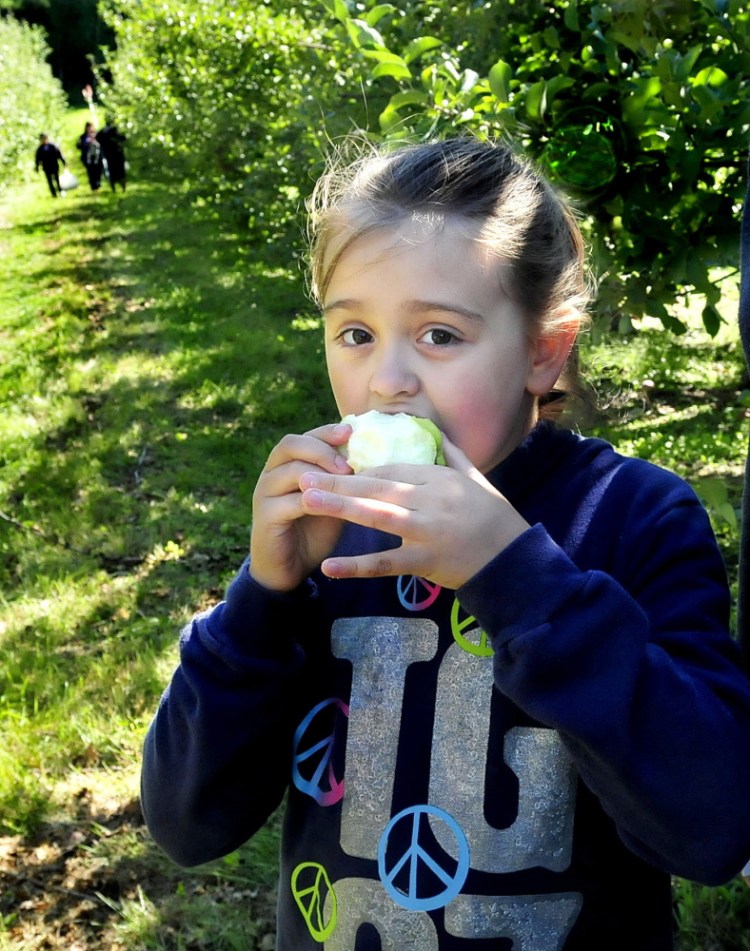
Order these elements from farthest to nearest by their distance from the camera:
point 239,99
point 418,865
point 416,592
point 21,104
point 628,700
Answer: point 21,104 → point 239,99 → point 416,592 → point 418,865 → point 628,700

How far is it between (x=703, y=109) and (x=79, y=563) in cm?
335

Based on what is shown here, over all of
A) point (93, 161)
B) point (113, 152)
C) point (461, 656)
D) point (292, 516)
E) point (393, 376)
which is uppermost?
point (393, 376)

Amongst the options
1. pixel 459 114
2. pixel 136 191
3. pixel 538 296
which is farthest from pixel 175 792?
pixel 136 191

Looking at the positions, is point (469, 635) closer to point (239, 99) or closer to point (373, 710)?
point (373, 710)

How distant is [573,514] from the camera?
52.4 inches

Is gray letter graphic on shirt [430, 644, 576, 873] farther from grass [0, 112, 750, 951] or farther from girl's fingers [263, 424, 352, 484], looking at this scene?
grass [0, 112, 750, 951]

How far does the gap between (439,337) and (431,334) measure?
11 millimetres

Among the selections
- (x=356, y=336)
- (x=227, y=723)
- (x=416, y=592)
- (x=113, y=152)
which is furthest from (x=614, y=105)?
(x=113, y=152)

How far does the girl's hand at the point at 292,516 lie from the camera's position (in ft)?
3.92

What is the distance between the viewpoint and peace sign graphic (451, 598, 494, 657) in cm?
130

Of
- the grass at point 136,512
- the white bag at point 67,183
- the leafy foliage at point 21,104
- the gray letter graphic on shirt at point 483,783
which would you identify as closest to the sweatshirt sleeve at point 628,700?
the gray letter graphic on shirt at point 483,783

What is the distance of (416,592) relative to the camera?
4.49 ft

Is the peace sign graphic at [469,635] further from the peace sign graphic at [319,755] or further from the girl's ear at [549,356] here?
the girl's ear at [549,356]

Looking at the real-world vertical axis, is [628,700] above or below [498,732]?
above
